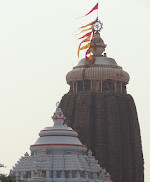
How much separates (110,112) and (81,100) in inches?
190

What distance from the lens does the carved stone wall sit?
116062mm

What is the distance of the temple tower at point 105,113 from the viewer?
382ft

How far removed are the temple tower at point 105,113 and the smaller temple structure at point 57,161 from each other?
68.6 ft

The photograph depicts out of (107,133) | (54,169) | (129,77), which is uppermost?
(129,77)

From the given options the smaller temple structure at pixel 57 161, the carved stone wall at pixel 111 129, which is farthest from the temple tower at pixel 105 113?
the smaller temple structure at pixel 57 161

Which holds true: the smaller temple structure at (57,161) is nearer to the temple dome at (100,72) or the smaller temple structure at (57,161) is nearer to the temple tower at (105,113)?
the temple tower at (105,113)

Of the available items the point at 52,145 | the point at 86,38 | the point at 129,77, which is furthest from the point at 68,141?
the point at 129,77

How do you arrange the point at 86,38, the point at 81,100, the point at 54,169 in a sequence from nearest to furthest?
the point at 54,169
the point at 86,38
the point at 81,100

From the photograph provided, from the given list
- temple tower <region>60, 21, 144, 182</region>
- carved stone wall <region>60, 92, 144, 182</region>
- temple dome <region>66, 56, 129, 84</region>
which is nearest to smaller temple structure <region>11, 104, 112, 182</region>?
carved stone wall <region>60, 92, 144, 182</region>

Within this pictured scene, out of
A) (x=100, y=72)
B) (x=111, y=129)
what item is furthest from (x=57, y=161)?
(x=100, y=72)

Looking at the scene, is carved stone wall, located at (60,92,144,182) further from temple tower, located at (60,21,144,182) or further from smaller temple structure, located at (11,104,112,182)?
smaller temple structure, located at (11,104,112,182)

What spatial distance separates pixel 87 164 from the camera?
9250 cm

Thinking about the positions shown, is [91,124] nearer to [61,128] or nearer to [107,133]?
[107,133]

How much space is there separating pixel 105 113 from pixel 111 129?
2793 millimetres
